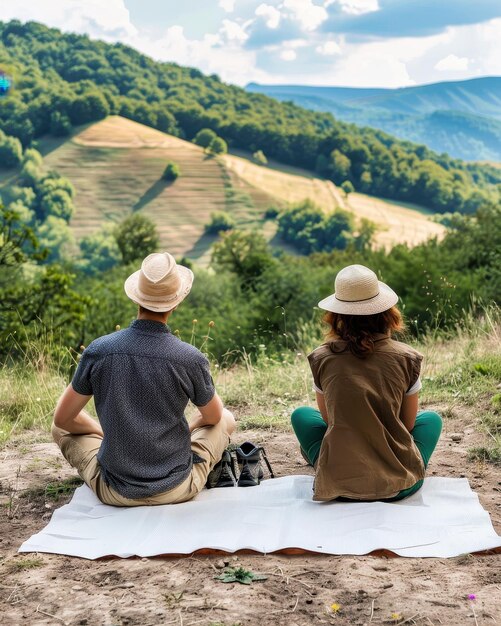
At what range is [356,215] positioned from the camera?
102500 mm

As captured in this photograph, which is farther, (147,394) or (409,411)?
(409,411)

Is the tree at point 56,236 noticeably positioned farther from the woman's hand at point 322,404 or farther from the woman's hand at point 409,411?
the woman's hand at point 409,411

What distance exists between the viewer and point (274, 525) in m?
3.23

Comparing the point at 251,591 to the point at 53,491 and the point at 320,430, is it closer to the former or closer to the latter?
the point at 320,430

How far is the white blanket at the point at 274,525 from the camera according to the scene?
118 inches

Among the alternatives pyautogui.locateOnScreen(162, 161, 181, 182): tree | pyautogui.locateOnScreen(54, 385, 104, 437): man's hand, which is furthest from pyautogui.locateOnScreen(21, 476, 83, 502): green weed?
pyautogui.locateOnScreen(162, 161, 181, 182): tree

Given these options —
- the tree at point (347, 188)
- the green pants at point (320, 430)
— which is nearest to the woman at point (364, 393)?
the green pants at point (320, 430)

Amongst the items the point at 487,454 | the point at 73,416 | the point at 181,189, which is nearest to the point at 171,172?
the point at 181,189

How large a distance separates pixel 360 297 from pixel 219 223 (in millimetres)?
93221

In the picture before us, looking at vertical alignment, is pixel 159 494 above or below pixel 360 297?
below

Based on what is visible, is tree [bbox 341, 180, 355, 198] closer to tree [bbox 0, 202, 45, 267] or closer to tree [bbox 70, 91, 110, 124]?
tree [bbox 70, 91, 110, 124]

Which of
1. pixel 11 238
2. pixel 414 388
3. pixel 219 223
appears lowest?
pixel 219 223

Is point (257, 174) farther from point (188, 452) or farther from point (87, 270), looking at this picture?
point (188, 452)

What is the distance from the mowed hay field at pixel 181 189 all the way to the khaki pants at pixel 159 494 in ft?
294
